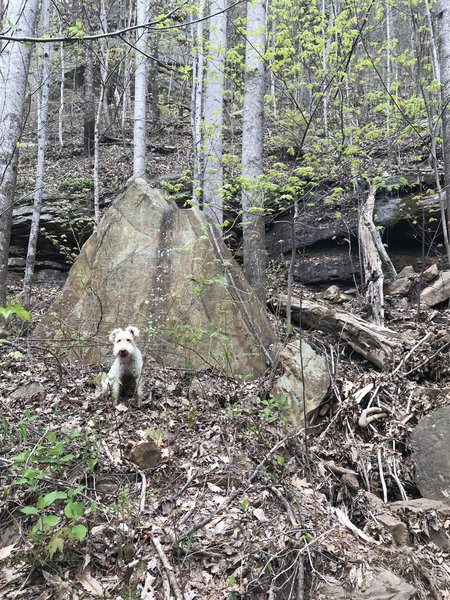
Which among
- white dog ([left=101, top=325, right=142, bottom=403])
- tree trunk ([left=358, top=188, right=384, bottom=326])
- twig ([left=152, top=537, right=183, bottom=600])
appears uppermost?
tree trunk ([left=358, top=188, right=384, bottom=326])

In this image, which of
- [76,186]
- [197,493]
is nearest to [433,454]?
[197,493]

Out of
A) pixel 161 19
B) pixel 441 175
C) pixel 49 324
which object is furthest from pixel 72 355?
pixel 441 175

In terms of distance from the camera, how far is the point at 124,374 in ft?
17.1

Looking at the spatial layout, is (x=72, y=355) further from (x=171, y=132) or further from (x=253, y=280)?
(x=171, y=132)

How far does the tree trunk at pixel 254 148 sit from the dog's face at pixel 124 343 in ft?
11.9

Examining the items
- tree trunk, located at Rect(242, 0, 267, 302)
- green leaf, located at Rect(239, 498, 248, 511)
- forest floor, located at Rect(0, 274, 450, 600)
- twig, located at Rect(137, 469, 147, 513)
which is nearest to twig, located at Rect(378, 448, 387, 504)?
forest floor, located at Rect(0, 274, 450, 600)

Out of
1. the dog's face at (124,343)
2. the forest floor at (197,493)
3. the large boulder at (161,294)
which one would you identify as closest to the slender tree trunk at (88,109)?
the large boulder at (161,294)

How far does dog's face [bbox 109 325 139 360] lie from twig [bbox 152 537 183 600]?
7.91ft

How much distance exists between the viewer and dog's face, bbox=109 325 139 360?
204 inches

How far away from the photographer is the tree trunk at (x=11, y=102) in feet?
20.7

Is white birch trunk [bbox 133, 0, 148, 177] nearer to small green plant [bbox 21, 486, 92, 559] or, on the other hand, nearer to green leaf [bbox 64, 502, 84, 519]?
small green plant [bbox 21, 486, 92, 559]

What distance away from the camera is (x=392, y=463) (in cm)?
517

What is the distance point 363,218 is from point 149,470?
813 cm

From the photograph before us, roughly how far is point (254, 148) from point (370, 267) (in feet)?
12.6
